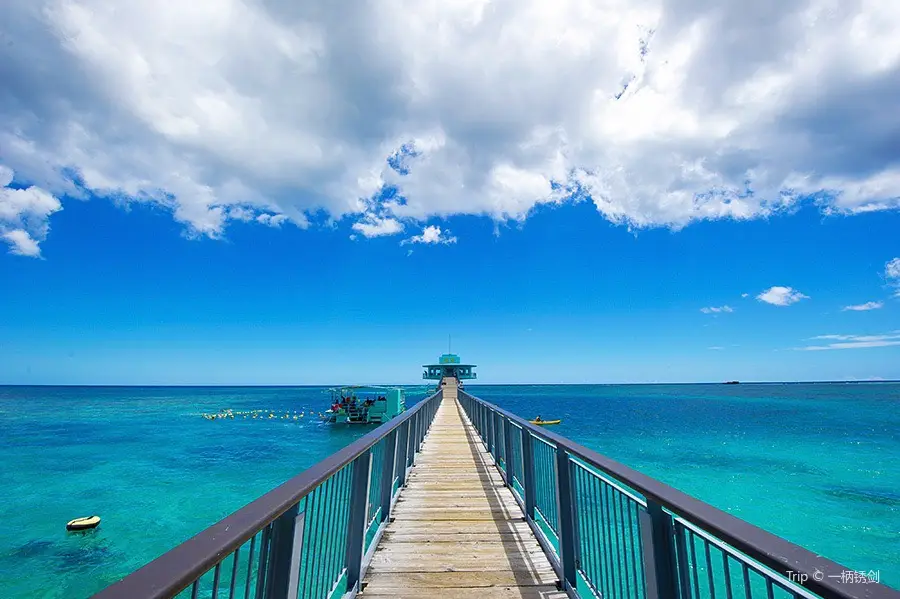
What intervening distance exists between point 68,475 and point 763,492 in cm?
3429

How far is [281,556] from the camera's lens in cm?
212

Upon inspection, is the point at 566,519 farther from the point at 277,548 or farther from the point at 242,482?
the point at 242,482

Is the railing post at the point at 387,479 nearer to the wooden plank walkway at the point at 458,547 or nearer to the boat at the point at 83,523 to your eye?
the wooden plank walkway at the point at 458,547

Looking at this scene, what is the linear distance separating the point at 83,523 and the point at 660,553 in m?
18.1

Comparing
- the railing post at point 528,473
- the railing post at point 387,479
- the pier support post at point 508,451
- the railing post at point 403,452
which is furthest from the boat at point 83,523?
the railing post at point 528,473

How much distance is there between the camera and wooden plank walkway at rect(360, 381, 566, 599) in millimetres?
3549

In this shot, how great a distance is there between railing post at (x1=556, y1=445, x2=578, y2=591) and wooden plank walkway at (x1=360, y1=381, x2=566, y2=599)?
170 millimetres

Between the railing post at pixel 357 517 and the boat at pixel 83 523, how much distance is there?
1542cm

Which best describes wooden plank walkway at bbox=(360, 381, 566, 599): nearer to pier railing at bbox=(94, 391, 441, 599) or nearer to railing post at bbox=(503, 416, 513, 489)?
railing post at bbox=(503, 416, 513, 489)

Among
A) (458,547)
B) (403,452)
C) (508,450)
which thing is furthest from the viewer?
(508,450)

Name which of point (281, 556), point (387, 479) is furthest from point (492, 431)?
point (281, 556)

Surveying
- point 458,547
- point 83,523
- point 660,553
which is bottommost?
point 83,523

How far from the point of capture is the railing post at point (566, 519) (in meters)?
3.53

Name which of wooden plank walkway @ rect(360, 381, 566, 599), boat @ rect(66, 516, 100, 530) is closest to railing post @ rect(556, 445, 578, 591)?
wooden plank walkway @ rect(360, 381, 566, 599)
